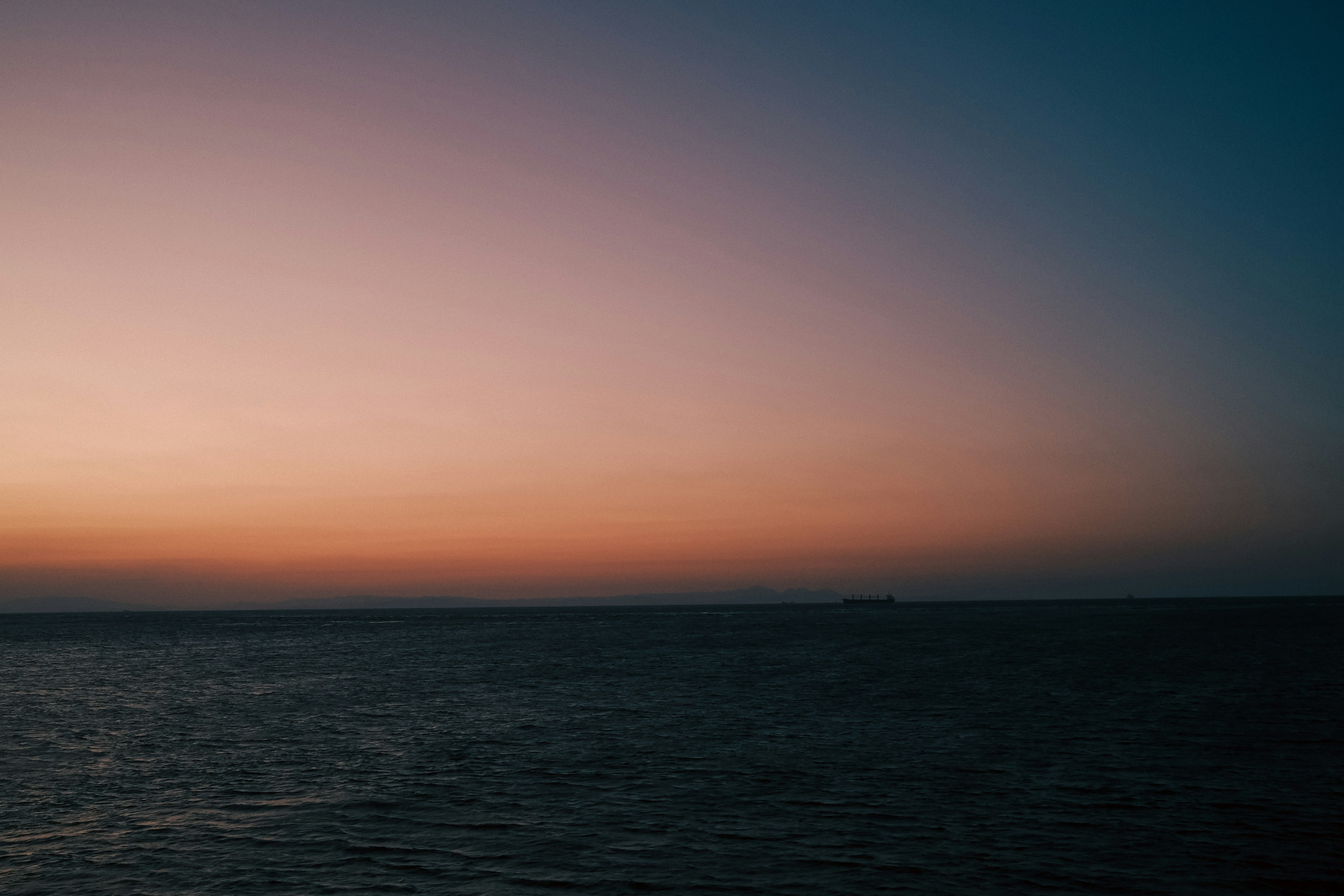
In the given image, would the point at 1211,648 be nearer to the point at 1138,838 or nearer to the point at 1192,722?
the point at 1192,722

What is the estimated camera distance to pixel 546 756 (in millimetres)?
37688

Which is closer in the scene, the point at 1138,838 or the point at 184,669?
the point at 1138,838

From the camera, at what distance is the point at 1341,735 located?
132 ft

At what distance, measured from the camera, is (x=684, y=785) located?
3173 centimetres

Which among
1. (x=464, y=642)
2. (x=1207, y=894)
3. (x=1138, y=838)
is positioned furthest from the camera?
(x=464, y=642)

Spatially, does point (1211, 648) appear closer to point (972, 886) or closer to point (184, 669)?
point (972, 886)

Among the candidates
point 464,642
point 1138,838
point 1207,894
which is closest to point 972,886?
point 1207,894

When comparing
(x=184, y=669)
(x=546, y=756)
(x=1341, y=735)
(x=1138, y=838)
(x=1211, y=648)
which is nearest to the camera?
(x=1138, y=838)

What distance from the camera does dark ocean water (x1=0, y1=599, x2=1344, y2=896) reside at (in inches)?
876

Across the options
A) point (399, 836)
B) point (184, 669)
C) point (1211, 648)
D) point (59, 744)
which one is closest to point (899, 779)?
point (399, 836)

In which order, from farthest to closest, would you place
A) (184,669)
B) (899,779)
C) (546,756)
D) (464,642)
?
(464,642)
(184,669)
(546,756)
(899,779)

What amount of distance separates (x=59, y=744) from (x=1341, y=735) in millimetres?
59629

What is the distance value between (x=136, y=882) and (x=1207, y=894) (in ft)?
84.6

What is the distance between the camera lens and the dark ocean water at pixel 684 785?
22250 mm
